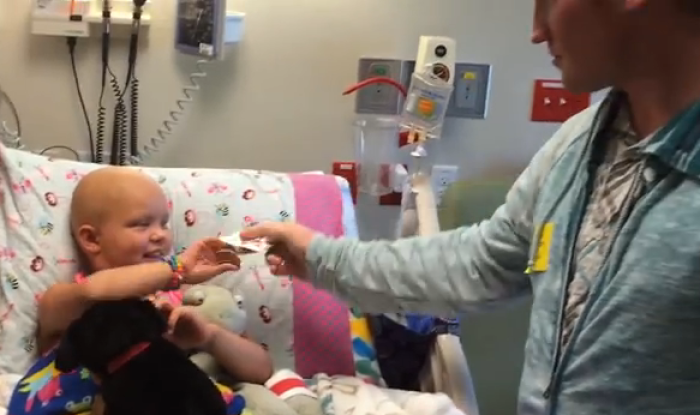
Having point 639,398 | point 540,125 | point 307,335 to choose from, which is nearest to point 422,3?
point 540,125

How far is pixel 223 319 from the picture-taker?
1.70 meters

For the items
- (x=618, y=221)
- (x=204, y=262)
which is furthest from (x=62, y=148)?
(x=618, y=221)

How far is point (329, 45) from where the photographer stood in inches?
88.2

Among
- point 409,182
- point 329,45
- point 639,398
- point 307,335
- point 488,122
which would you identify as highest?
point 329,45

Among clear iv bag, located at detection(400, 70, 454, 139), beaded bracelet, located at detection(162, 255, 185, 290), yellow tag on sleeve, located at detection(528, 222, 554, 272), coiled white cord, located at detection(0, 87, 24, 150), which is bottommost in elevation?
beaded bracelet, located at detection(162, 255, 185, 290)

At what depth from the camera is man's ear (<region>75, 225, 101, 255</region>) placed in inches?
67.4

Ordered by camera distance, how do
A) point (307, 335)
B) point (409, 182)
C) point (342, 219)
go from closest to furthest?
1. point (307, 335)
2. point (342, 219)
3. point (409, 182)

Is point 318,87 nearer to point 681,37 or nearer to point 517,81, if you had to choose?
point 517,81

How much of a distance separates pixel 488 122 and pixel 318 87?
455mm

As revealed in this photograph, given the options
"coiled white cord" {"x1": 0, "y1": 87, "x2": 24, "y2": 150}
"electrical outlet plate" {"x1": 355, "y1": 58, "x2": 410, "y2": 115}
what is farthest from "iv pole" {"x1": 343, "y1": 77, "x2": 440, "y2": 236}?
"coiled white cord" {"x1": 0, "y1": 87, "x2": 24, "y2": 150}

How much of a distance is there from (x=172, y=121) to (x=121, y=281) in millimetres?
785

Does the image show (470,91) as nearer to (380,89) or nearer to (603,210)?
(380,89)

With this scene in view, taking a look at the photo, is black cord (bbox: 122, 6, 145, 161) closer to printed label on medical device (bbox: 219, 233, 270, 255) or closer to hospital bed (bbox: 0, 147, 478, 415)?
hospital bed (bbox: 0, 147, 478, 415)

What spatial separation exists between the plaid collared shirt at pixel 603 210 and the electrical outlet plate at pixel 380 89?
1.08 m
